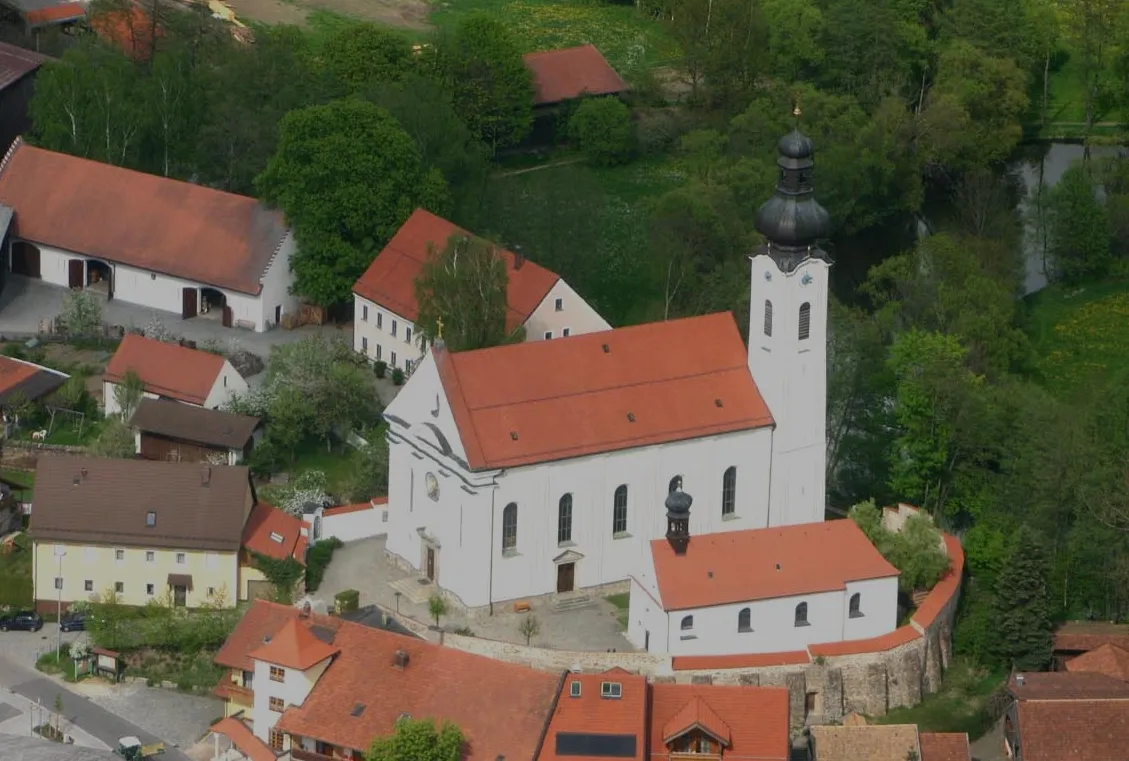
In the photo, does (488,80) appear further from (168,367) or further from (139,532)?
(139,532)

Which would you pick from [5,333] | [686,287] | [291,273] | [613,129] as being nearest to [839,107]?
[613,129]

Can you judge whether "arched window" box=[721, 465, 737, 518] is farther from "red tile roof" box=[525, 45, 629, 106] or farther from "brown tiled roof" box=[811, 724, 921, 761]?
"red tile roof" box=[525, 45, 629, 106]

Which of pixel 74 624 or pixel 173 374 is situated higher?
pixel 173 374

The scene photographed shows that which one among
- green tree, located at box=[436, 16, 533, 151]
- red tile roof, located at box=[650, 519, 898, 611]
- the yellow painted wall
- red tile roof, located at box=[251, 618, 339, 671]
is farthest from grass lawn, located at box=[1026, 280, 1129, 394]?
red tile roof, located at box=[251, 618, 339, 671]

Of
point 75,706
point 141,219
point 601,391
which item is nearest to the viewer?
point 75,706

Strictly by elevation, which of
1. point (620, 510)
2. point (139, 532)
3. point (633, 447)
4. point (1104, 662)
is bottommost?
point (1104, 662)

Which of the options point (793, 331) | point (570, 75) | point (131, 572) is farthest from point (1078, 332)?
point (131, 572)

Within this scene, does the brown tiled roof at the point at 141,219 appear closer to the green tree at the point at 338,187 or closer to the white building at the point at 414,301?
the green tree at the point at 338,187

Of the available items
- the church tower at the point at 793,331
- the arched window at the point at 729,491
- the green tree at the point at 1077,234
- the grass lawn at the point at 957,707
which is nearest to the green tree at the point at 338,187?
the church tower at the point at 793,331
